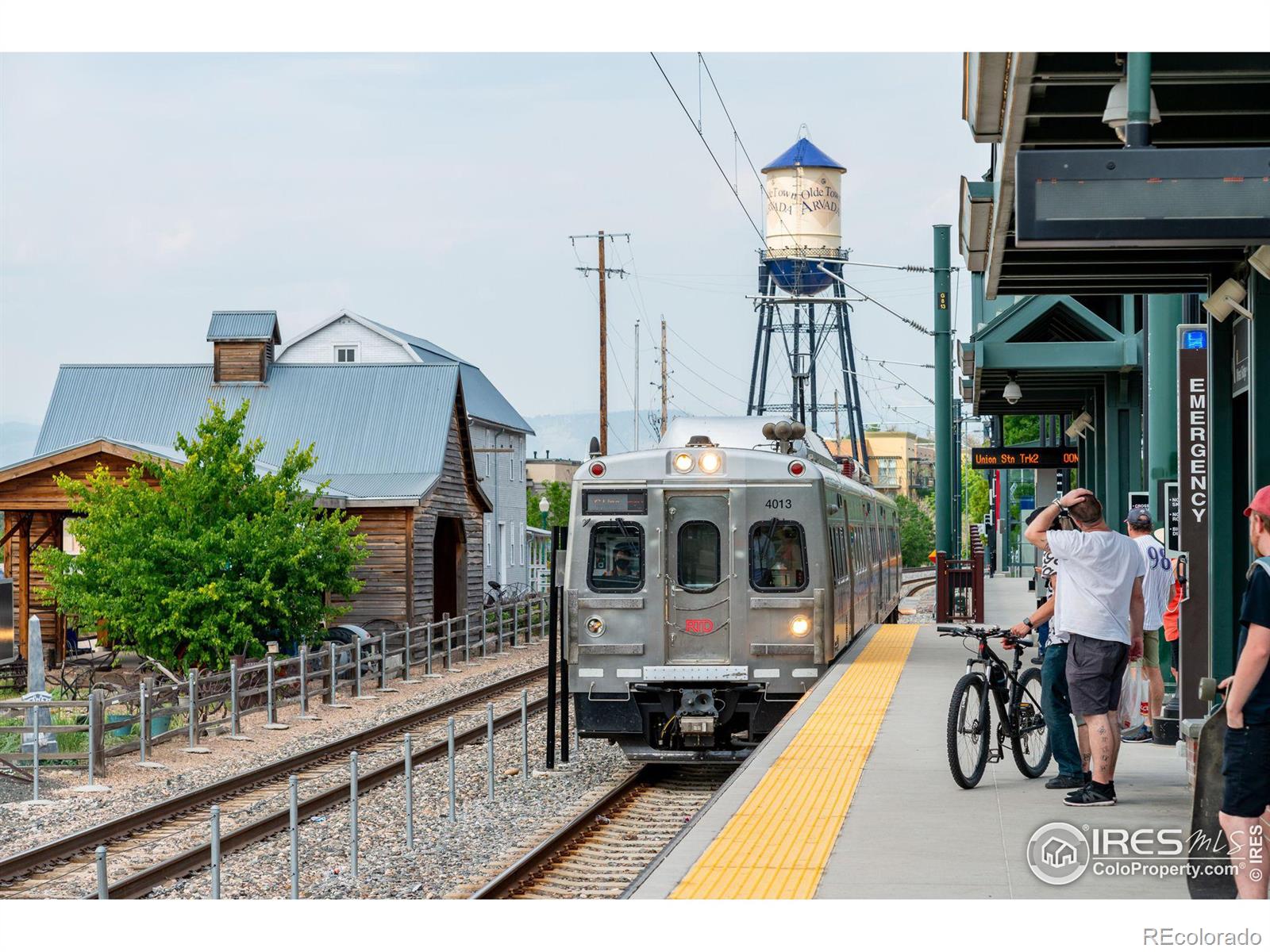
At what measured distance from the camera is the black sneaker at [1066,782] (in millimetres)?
9227

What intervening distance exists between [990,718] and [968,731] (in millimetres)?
416

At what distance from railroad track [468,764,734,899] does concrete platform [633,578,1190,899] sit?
1240mm

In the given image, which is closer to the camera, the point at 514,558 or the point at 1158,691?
the point at 1158,691

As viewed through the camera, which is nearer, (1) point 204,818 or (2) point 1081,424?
(1) point 204,818

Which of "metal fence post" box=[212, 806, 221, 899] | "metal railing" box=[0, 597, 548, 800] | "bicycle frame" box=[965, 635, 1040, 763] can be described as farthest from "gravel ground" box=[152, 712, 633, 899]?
"bicycle frame" box=[965, 635, 1040, 763]

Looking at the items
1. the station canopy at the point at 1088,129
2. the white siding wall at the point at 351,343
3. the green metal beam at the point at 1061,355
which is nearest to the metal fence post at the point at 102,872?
the station canopy at the point at 1088,129

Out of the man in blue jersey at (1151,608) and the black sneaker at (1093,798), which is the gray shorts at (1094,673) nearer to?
the black sneaker at (1093,798)

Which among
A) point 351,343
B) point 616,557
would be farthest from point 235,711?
point 351,343

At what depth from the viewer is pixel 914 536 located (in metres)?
86.9

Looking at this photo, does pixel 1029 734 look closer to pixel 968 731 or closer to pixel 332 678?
pixel 968 731
